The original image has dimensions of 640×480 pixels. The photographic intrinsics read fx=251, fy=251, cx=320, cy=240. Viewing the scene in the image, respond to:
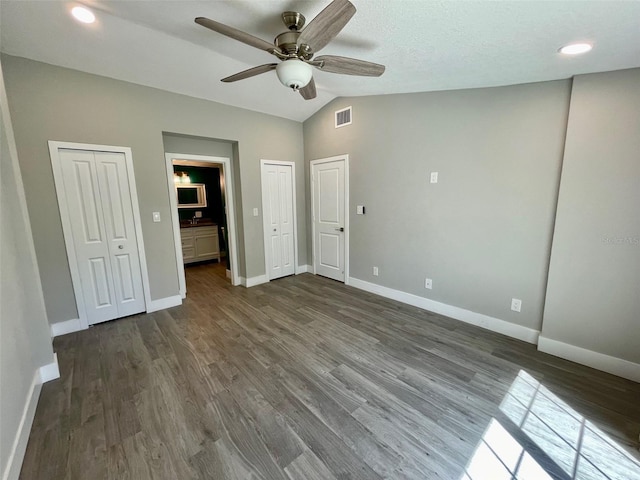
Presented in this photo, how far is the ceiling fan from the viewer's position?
143 centimetres

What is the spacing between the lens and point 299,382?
6.73ft

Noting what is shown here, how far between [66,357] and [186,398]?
1537 millimetres

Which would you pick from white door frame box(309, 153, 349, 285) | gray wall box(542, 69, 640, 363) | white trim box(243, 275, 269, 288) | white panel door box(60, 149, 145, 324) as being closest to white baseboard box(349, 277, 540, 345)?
gray wall box(542, 69, 640, 363)

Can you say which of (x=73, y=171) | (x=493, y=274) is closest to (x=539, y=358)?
(x=493, y=274)

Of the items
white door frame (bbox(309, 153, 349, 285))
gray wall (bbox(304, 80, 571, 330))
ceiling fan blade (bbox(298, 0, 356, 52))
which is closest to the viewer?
ceiling fan blade (bbox(298, 0, 356, 52))

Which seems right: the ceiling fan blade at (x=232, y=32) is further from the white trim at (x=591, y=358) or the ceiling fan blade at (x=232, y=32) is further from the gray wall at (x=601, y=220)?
the white trim at (x=591, y=358)

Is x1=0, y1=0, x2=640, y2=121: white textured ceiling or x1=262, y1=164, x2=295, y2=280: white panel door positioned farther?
x1=262, y1=164, x2=295, y2=280: white panel door

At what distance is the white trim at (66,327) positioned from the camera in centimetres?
278

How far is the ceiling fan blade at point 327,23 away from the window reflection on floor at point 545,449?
257cm

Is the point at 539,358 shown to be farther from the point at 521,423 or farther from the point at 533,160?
the point at 533,160

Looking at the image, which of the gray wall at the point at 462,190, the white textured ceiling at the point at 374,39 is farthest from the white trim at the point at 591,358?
the white textured ceiling at the point at 374,39

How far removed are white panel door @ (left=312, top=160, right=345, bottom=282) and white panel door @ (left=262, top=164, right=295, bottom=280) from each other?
465 millimetres

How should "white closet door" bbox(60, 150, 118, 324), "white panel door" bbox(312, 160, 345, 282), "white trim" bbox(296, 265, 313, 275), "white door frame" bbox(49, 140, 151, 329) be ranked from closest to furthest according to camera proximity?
"white door frame" bbox(49, 140, 151, 329) → "white closet door" bbox(60, 150, 118, 324) → "white panel door" bbox(312, 160, 345, 282) → "white trim" bbox(296, 265, 313, 275)

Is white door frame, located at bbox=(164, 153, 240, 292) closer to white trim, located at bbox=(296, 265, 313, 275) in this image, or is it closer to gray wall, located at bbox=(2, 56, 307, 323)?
gray wall, located at bbox=(2, 56, 307, 323)
